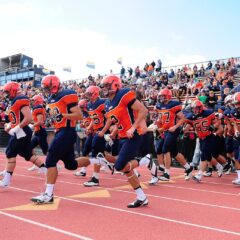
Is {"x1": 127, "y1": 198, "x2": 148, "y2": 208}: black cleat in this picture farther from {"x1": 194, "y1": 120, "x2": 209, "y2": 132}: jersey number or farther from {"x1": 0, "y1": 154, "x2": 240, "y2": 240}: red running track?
{"x1": 194, "y1": 120, "x2": 209, "y2": 132}: jersey number

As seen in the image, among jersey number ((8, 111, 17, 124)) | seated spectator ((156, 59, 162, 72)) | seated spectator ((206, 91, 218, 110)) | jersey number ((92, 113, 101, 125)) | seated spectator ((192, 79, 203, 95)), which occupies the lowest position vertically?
jersey number ((8, 111, 17, 124))

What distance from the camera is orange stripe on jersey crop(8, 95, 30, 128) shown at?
24.5 feet

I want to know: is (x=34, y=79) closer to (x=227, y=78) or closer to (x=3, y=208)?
(x=227, y=78)

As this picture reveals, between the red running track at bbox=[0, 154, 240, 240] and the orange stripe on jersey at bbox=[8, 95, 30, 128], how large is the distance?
4.54 feet

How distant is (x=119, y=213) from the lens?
5.48 metres

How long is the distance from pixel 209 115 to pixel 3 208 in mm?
5467

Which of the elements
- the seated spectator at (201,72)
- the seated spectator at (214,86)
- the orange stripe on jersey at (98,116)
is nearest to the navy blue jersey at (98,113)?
the orange stripe on jersey at (98,116)

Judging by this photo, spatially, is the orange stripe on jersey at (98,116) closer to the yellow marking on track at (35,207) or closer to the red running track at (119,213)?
the red running track at (119,213)

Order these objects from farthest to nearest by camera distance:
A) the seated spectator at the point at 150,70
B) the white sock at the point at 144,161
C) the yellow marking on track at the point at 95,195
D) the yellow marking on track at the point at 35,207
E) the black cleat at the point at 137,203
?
the seated spectator at the point at 150,70, the white sock at the point at 144,161, the yellow marking on track at the point at 95,195, the black cleat at the point at 137,203, the yellow marking on track at the point at 35,207

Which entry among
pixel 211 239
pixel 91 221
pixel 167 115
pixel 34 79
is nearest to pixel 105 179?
pixel 167 115

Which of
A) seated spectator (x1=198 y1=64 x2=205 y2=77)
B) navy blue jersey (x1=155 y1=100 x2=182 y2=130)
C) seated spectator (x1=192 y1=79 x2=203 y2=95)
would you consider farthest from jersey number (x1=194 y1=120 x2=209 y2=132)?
seated spectator (x1=198 y1=64 x2=205 y2=77)

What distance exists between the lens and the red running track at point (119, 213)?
4437mm

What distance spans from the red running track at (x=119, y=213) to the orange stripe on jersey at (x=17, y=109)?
1.38m

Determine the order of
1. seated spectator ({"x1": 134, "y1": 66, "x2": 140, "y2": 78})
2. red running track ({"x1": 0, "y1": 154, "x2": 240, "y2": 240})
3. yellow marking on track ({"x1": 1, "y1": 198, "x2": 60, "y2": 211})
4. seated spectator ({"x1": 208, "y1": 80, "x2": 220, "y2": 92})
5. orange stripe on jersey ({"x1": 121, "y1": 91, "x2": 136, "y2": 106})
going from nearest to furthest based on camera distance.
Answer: red running track ({"x1": 0, "y1": 154, "x2": 240, "y2": 240}), yellow marking on track ({"x1": 1, "y1": 198, "x2": 60, "y2": 211}), orange stripe on jersey ({"x1": 121, "y1": 91, "x2": 136, "y2": 106}), seated spectator ({"x1": 208, "y1": 80, "x2": 220, "y2": 92}), seated spectator ({"x1": 134, "y1": 66, "x2": 140, "y2": 78})
